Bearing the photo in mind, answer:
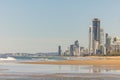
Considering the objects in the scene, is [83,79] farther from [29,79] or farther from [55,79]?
[29,79]

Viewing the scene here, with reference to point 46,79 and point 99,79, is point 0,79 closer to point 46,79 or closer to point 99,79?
point 46,79

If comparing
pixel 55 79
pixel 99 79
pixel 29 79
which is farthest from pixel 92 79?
pixel 29 79

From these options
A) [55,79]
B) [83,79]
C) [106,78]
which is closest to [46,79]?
[55,79]

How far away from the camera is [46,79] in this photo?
3912 cm

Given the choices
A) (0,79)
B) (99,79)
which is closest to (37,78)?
(0,79)

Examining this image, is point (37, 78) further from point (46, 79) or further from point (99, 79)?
point (99, 79)

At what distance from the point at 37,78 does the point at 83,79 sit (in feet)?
15.5

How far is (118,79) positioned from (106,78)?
1433 millimetres

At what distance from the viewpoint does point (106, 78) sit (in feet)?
133

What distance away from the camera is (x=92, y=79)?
38750 mm

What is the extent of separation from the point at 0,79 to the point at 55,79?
5.48m

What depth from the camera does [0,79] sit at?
1529 inches

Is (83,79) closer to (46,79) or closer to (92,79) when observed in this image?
(92,79)

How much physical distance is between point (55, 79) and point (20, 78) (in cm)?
371
